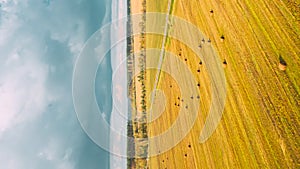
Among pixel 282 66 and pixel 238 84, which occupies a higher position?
pixel 238 84

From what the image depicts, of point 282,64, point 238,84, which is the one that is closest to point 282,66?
point 282,64

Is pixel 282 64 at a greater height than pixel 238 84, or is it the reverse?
pixel 238 84

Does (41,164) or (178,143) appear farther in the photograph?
(41,164)

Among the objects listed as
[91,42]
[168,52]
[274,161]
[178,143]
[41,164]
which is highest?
[91,42]

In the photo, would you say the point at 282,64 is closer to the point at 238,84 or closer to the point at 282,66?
the point at 282,66

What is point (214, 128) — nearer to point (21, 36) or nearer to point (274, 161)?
point (274, 161)

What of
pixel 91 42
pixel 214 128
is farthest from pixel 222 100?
pixel 91 42

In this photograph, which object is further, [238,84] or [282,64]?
[238,84]

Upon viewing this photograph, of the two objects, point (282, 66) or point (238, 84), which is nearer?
point (282, 66)
